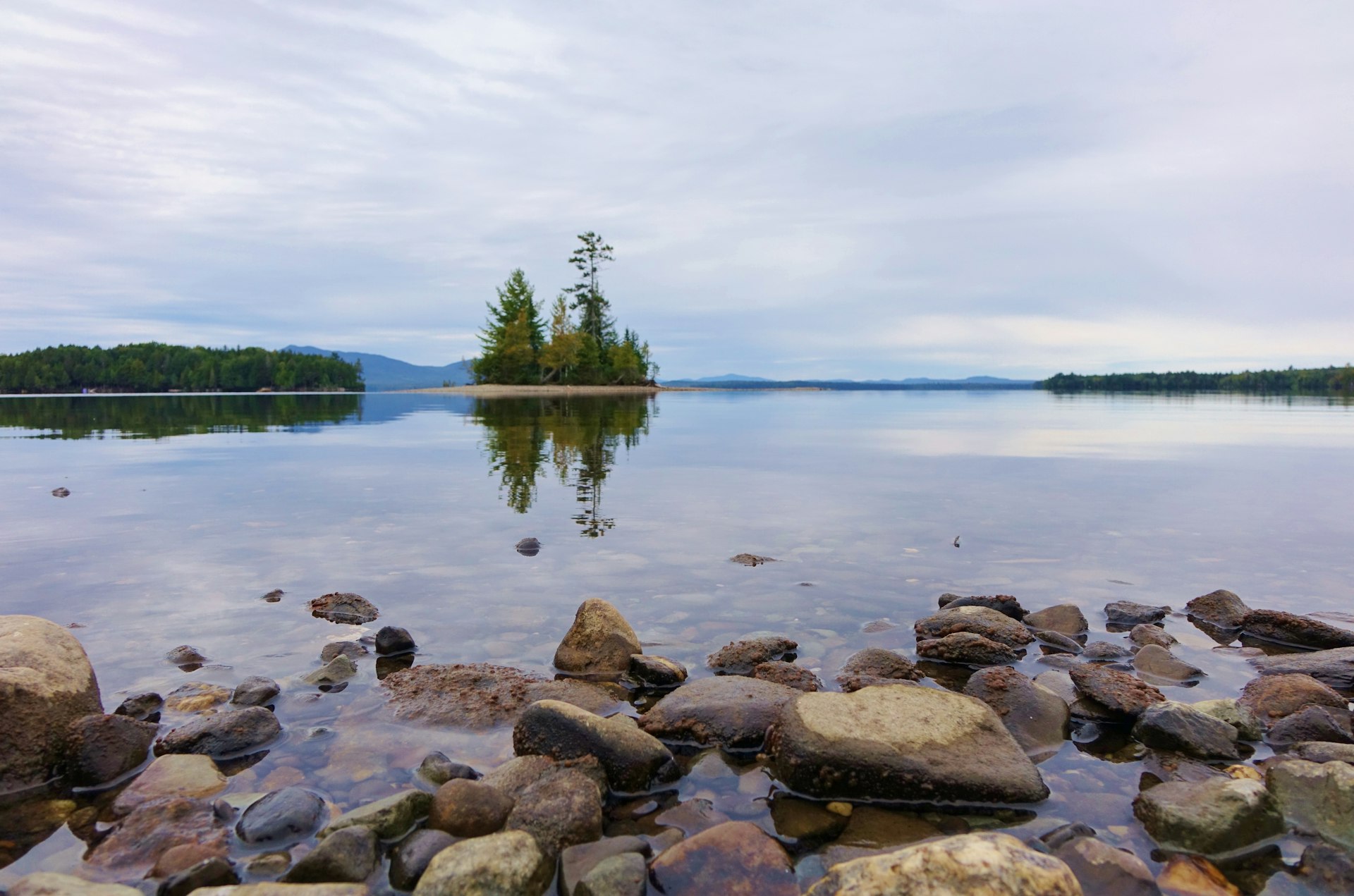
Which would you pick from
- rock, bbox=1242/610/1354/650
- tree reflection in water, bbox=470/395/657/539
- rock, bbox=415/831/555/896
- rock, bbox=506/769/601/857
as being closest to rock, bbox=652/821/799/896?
rock, bbox=506/769/601/857

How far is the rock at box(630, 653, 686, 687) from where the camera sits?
7.06 meters

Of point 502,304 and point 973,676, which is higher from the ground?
point 502,304

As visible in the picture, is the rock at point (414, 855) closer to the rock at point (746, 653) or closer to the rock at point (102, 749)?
the rock at point (102, 749)

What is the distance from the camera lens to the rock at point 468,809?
15.0 ft

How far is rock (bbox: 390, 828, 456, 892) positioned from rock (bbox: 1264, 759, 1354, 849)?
210 inches

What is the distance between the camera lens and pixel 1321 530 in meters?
13.9

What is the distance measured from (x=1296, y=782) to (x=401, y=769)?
20.1ft

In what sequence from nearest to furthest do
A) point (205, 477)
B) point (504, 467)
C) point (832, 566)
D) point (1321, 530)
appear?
point (832, 566) → point (1321, 530) → point (205, 477) → point (504, 467)

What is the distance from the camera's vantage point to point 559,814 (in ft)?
15.1

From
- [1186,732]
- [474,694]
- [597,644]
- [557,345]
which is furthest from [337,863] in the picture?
[557,345]

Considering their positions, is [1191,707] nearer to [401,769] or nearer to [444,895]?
[444,895]

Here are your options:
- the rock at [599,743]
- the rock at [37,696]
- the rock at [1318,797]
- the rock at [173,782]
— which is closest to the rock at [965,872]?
the rock at [599,743]

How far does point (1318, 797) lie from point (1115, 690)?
5.32 ft

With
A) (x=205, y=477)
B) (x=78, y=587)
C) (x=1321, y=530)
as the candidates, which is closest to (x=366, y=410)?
(x=205, y=477)
